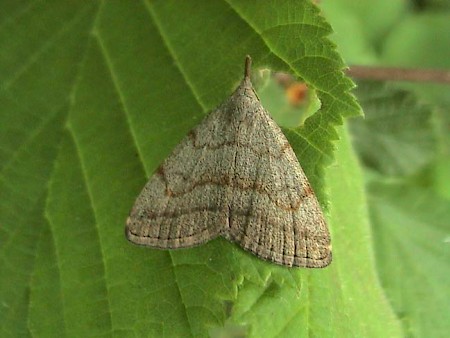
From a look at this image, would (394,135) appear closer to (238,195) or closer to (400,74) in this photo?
(400,74)

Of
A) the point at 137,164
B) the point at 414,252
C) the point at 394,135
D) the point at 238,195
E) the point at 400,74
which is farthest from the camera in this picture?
the point at 394,135

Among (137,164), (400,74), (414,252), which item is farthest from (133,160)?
(400,74)

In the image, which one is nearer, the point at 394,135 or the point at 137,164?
the point at 137,164

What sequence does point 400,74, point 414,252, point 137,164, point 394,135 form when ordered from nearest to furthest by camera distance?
point 137,164, point 414,252, point 400,74, point 394,135

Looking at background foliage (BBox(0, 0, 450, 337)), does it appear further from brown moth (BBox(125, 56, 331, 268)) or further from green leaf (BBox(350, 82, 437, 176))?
green leaf (BBox(350, 82, 437, 176))

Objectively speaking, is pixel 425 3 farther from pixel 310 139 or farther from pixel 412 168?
pixel 310 139

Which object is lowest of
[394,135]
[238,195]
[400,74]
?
[238,195]

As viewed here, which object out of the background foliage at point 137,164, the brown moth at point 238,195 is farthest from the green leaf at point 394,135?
the brown moth at point 238,195
